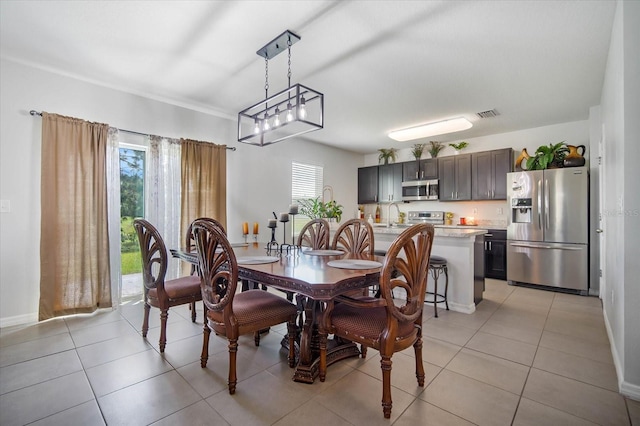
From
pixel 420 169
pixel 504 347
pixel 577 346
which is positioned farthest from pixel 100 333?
pixel 420 169

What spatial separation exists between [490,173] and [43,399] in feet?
19.6

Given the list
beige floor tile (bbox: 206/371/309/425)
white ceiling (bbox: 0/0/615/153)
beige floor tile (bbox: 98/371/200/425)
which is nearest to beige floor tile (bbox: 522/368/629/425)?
beige floor tile (bbox: 206/371/309/425)

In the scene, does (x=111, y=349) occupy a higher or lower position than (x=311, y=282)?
lower

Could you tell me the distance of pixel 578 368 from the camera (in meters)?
2.04

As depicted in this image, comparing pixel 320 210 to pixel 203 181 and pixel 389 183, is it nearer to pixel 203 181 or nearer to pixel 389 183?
pixel 389 183

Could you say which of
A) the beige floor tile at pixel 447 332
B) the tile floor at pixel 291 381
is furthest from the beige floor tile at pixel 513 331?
the beige floor tile at pixel 447 332

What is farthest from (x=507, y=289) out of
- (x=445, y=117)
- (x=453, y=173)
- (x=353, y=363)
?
(x=353, y=363)

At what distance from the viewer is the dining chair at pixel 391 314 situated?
1.51m

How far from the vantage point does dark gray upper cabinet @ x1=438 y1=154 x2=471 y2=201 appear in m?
5.35

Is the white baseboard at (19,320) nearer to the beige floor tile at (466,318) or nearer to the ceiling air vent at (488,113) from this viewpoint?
the beige floor tile at (466,318)

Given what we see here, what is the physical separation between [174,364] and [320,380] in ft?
3.50

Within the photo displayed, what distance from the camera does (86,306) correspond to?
3.10 m

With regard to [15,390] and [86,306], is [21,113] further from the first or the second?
[15,390]

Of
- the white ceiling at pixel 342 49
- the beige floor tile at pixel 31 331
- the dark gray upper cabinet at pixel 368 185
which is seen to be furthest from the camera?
the dark gray upper cabinet at pixel 368 185
